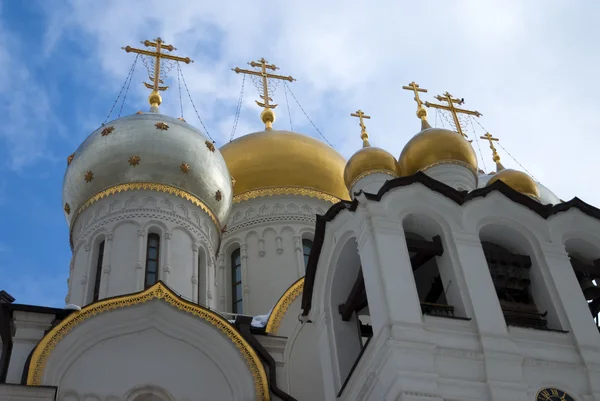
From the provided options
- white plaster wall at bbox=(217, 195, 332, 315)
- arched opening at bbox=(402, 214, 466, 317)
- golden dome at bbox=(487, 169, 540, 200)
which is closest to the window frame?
white plaster wall at bbox=(217, 195, 332, 315)

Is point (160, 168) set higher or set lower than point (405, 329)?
higher

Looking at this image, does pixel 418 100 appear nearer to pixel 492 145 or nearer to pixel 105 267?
pixel 492 145

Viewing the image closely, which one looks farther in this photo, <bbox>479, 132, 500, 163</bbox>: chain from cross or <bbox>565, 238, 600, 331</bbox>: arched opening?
<bbox>479, 132, 500, 163</bbox>: chain from cross

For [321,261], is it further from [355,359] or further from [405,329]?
[405,329]

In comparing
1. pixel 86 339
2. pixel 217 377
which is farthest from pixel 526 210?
pixel 86 339

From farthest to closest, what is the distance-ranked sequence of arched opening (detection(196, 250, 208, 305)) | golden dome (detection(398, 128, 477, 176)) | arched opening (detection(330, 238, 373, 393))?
1. golden dome (detection(398, 128, 477, 176))
2. arched opening (detection(196, 250, 208, 305))
3. arched opening (detection(330, 238, 373, 393))

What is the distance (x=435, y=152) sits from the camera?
1238 centimetres

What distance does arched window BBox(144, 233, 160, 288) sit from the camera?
11.5 meters

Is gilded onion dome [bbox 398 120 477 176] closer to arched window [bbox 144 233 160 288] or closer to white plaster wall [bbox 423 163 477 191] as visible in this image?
white plaster wall [bbox 423 163 477 191]

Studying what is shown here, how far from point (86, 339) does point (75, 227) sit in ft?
10.6

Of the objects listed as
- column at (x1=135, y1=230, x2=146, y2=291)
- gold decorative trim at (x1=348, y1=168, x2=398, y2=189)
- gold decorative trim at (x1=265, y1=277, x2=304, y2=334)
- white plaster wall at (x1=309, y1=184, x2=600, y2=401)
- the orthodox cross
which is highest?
the orthodox cross

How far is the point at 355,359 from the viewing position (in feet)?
28.6

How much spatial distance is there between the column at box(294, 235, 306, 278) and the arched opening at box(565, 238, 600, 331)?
203 inches

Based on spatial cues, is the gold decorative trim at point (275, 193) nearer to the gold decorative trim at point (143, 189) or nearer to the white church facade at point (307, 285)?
the white church facade at point (307, 285)
